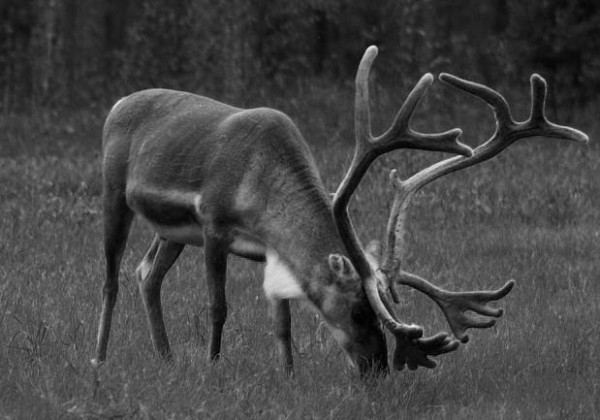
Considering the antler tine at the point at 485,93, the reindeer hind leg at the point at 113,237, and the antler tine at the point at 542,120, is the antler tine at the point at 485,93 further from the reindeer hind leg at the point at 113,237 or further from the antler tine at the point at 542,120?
the reindeer hind leg at the point at 113,237

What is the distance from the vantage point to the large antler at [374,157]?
219 inches

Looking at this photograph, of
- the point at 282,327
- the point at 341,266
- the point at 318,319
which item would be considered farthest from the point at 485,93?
the point at 318,319

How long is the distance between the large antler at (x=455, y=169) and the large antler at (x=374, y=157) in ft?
0.50

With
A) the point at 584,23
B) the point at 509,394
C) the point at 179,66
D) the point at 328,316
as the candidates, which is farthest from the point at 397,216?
the point at 179,66

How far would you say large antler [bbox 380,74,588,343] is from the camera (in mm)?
5852

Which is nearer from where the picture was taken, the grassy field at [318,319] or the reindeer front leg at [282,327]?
the grassy field at [318,319]

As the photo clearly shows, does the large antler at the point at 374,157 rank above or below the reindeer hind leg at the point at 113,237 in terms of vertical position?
above

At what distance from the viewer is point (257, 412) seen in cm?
543

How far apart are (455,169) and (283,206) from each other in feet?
2.71

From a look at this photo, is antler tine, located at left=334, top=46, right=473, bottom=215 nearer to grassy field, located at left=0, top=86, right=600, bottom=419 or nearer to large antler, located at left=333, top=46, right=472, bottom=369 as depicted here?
large antler, located at left=333, top=46, right=472, bottom=369

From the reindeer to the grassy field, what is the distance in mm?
269

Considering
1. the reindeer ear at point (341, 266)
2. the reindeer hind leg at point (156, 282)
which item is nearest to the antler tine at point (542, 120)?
the reindeer ear at point (341, 266)

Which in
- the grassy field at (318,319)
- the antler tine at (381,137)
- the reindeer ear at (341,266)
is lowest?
the grassy field at (318,319)

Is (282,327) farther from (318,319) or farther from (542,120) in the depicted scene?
(542,120)
